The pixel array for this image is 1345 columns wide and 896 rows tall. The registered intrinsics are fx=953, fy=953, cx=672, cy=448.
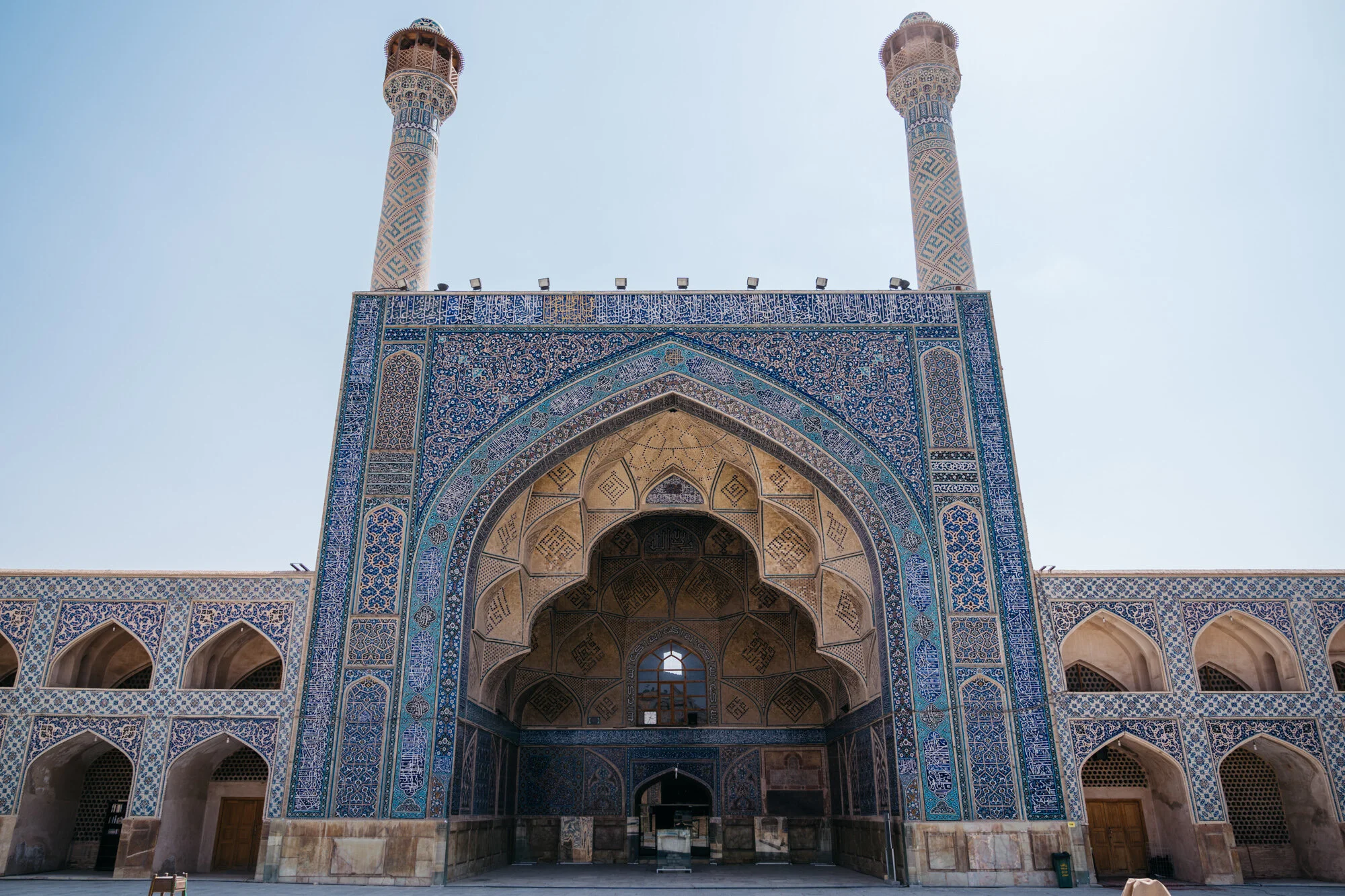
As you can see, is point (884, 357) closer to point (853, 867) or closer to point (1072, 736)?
point (1072, 736)

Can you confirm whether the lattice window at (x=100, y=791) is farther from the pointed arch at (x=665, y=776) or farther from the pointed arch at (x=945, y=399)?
the pointed arch at (x=945, y=399)

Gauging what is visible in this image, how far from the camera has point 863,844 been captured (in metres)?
9.80

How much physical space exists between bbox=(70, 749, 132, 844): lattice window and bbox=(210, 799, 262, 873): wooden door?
39.5 inches

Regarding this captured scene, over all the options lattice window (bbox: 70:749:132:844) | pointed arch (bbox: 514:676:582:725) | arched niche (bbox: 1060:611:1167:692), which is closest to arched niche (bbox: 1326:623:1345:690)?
arched niche (bbox: 1060:611:1167:692)

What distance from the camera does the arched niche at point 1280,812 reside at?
8.75 metres

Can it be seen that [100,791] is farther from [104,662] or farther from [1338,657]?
[1338,657]

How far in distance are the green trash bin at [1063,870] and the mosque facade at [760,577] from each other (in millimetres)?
144

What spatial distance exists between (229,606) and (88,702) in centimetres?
149

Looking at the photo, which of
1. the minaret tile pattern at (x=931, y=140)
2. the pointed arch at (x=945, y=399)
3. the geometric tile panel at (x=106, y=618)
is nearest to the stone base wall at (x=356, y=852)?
the geometric tile panel at (x=106, y=618)

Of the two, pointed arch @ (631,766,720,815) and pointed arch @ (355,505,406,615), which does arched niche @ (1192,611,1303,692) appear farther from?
pointed arch @ (355,505,406,615)

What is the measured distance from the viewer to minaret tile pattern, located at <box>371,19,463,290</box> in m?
10.8

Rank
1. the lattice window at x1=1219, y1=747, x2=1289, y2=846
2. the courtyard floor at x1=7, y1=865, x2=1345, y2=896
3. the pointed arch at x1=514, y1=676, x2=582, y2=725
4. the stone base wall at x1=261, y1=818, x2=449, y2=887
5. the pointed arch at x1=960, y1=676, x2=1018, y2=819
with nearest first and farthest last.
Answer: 1. the courtyard floor at x1=7, y1=865, x2=1345, y2=896
2. the stone base wall at x1=261, y1=818, x2=449, y2=887
3. the pointed arch at x1=960, y1=676, x2=1018, y2=819
4. the lattice window at x1=1219, y1=747, x2=1289, y2=846
5. the pointed arch at x1=514, y1=676, x2=582, y2=725

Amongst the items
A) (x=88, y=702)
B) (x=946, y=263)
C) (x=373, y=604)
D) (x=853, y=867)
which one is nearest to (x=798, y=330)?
(x=946, y=263)

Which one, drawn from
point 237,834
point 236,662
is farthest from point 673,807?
point 236,662
